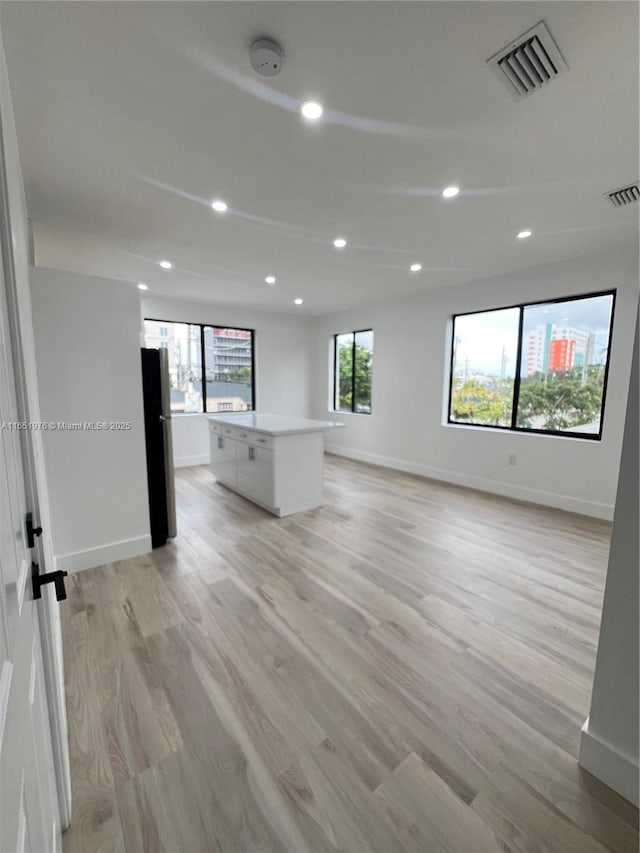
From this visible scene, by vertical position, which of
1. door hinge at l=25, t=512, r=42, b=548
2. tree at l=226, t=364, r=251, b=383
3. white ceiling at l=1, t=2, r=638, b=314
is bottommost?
door hinge at l=25, t=512, r=42, b=548

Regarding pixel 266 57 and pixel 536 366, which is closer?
pixel 266 57

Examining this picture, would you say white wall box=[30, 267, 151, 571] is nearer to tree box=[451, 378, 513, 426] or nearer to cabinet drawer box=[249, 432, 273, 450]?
cabinet drawer box=[249, 432, 273, 450]

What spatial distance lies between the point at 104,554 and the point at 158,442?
3.16ft

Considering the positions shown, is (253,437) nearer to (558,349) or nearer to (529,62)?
(529,62)

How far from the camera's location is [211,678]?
1.75 meters

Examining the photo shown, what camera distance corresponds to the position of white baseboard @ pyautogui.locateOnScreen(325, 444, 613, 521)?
3.88m

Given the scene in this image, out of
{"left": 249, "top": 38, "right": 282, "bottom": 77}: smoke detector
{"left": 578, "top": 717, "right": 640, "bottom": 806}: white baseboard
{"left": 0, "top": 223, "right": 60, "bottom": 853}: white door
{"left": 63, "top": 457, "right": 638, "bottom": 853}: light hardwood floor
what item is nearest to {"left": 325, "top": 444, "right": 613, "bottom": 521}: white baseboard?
{"left": 63, "top": 457, "right": 638, "bottom": 853}: light hardwood floor

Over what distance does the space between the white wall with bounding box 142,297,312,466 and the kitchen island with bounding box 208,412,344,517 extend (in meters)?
1.87

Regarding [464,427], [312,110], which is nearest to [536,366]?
[464,427]

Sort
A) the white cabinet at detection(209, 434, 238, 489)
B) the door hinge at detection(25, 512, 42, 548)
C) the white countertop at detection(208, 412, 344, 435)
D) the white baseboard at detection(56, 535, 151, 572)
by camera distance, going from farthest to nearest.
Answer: the white cabinet at detection(209, 434, 238, 489), the white countertop at detection(208, 412, 344, 435), the white baseboard at detection(56, 535, 151, 572), the door hinge at detection(25, 512, 42, 548)

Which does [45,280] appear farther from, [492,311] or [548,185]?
[492,311]

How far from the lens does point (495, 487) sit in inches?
183

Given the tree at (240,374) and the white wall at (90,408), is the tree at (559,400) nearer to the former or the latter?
the white wall at (90,408)

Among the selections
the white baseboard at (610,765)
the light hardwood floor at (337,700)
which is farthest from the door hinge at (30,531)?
the white baseboard at (610,765)
